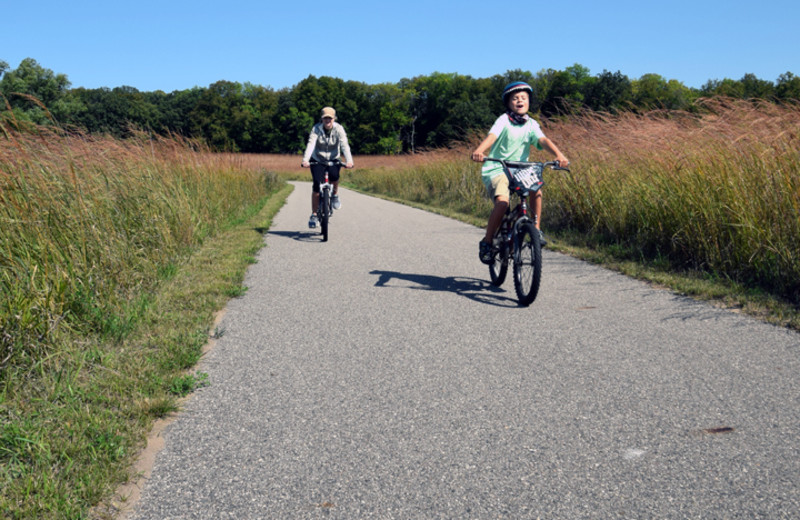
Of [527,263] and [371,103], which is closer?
[527,263]

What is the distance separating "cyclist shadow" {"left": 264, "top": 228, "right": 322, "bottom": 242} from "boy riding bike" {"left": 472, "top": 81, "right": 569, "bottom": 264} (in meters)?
4.95

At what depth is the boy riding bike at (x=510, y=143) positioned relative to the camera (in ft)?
20.2

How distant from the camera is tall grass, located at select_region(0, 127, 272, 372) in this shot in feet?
13.2

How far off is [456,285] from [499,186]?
1222 mm

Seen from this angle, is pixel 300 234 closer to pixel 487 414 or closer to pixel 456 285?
pixel 456 285

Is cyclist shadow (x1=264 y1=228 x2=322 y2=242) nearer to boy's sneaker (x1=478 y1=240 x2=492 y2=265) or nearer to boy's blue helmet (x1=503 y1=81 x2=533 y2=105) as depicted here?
boy's sneaker (x1=478 y1=240 x2=492 y2=265)

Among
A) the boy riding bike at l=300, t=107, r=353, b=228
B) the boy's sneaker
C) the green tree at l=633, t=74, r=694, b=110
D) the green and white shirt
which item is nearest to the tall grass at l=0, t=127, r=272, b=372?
the boy riding bike at l=300, t=107, r=353, b=228

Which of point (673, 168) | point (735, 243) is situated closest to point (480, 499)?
point (735, 243)

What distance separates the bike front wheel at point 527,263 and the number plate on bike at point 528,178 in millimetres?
360

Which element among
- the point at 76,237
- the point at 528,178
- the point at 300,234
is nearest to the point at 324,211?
the point at 300,234

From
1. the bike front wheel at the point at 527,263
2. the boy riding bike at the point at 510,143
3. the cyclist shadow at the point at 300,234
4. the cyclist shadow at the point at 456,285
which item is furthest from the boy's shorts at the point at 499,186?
the cyclist shadow at the point at 300,234

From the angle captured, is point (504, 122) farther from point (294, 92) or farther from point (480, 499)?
point (294, 92)

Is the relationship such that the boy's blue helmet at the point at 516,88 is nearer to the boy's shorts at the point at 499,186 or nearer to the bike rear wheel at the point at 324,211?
the boy's shorts at the point at 499,186

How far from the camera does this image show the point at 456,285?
6.79m
